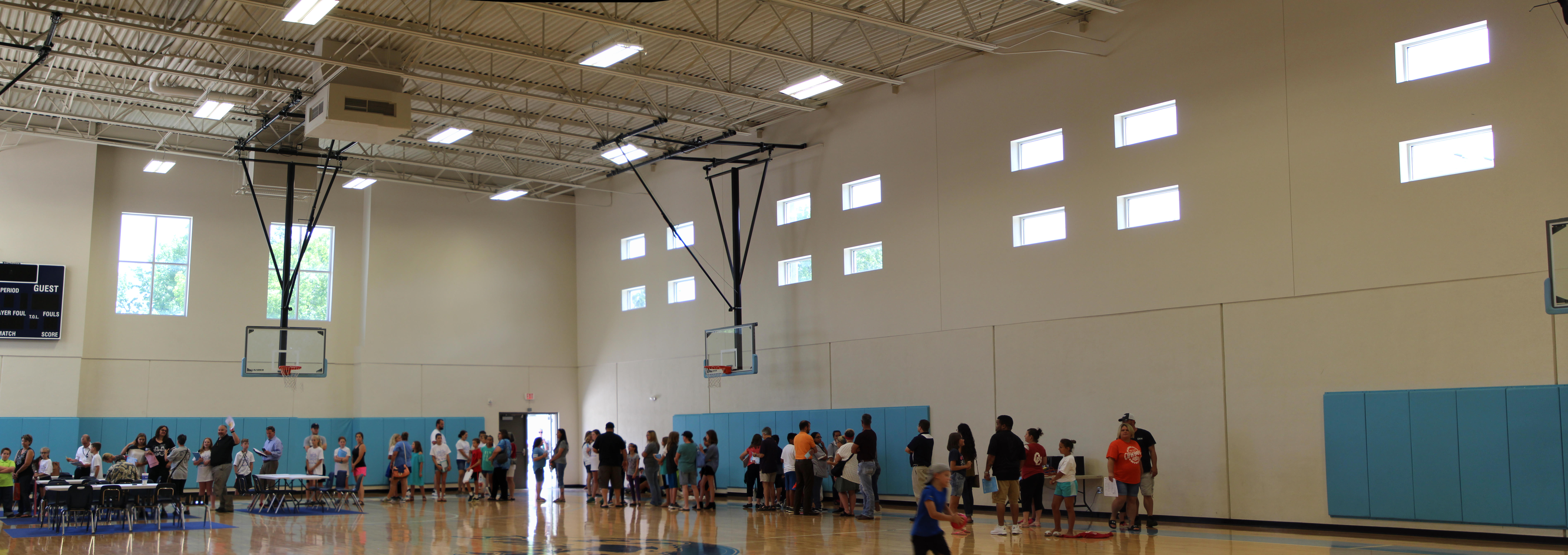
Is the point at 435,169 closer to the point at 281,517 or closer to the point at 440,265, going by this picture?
the point at 440,265

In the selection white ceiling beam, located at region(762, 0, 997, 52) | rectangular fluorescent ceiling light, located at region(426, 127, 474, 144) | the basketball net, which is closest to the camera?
white ceiling beam, located at region(762, 0, 997, 52)

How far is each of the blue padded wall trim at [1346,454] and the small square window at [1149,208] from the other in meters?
3.06

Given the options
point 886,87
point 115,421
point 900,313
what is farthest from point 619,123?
point 115,421

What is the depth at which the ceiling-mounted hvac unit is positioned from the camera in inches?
610

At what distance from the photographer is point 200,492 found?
17.5 m

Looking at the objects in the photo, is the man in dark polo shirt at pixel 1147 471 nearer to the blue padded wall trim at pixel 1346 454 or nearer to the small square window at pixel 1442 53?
the blue padded wall trim at pixel 1346 454

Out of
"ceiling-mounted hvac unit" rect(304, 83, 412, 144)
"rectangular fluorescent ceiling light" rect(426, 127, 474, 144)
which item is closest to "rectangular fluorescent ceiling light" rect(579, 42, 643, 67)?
"ceiling-mounted hvac unit" rect(304, 83, 412, 144)

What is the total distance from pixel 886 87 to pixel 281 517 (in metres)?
11.5

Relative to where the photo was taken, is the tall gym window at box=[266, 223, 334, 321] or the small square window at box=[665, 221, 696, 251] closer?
the small square window at box=[665, 221, 696, 251]

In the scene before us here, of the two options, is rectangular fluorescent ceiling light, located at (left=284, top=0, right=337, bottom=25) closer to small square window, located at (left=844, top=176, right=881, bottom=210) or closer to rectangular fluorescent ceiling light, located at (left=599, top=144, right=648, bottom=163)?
rectangular fluorescent ceiling light, located at (left=599, top=144, right=648, bottom=163)

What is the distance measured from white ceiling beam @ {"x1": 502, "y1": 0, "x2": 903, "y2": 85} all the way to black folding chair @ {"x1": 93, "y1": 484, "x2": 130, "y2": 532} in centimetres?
625

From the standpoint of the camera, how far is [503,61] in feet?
55.1

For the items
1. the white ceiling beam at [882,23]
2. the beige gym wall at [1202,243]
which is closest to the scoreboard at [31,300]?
the beige gym wall at [1202,243]

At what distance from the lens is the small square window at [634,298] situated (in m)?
23.4
